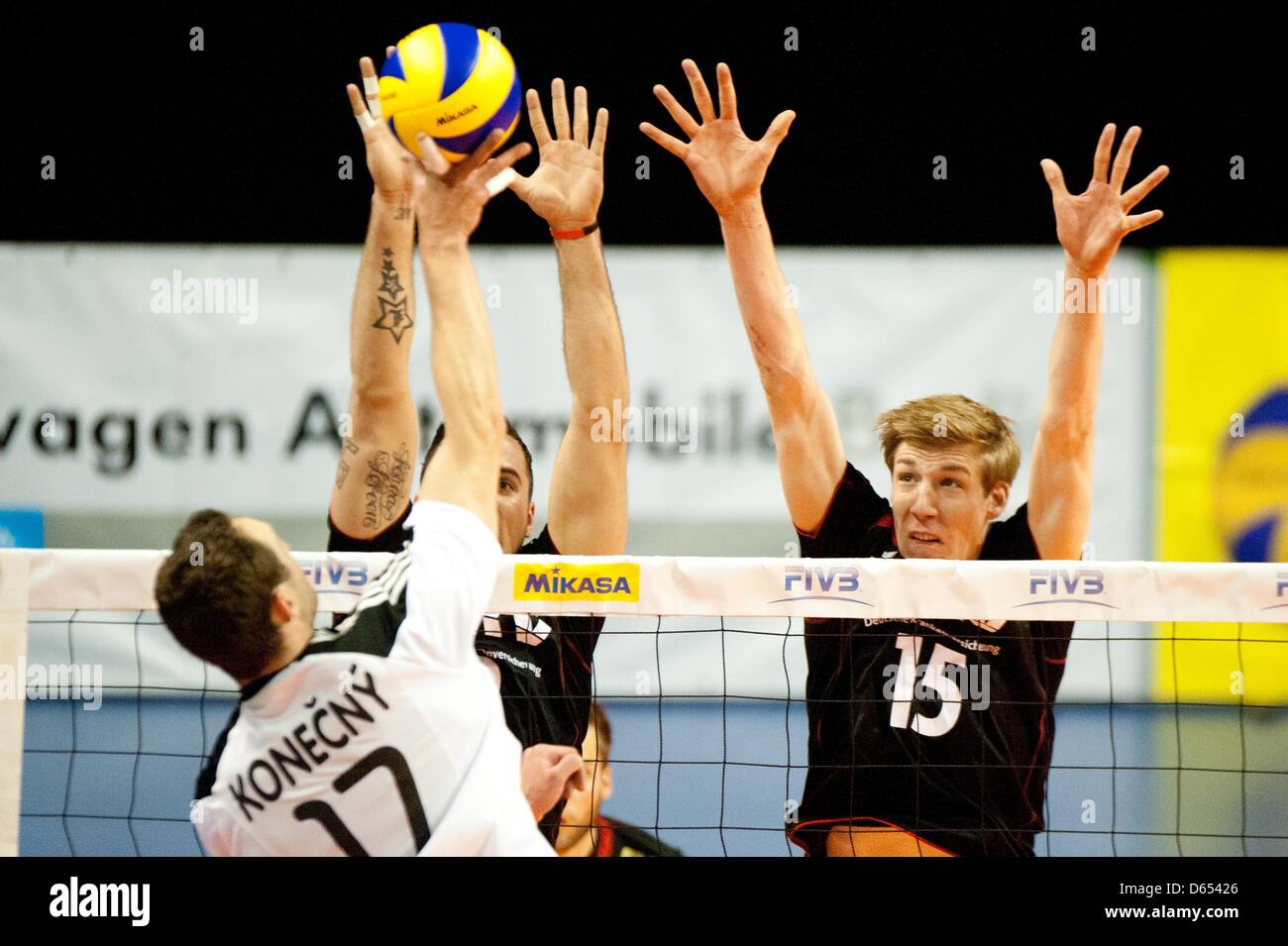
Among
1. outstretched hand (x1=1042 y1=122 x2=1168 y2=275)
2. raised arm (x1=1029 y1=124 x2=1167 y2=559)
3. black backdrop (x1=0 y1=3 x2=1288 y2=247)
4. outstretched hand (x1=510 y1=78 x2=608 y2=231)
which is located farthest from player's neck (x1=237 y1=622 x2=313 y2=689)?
black backdrop (x1=0 y1=3 x2=1288 y2=247)

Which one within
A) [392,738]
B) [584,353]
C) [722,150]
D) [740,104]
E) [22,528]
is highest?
[740,104]

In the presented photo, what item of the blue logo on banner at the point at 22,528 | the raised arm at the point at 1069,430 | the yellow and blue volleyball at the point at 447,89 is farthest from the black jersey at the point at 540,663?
the blue logo on banner at the point at 22,528

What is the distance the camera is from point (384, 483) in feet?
14.0

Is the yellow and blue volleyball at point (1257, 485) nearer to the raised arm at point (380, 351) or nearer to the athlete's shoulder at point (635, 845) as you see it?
the athlete's shoulder at point (635, 845)

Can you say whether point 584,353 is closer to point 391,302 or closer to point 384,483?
point 391,302

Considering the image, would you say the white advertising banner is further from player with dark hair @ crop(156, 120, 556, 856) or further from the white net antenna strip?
player with dark hair @ crop(156, 120, 556, 856)

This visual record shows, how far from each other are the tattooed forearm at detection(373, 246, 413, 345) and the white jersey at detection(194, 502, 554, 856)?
1.43 metres

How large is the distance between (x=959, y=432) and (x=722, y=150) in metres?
1.34

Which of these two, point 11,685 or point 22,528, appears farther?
point 22,528

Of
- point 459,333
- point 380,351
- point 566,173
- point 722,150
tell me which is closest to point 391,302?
point 380,351

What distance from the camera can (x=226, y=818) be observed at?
111 inches

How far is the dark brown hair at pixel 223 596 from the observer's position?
9.04ft

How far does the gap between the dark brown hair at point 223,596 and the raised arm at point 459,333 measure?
0.41 meters
